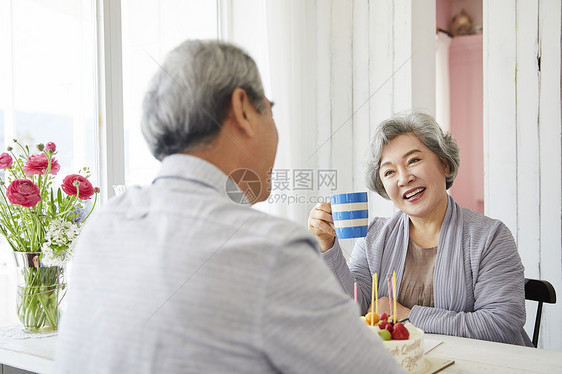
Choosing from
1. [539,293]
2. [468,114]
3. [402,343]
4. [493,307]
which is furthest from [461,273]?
[468,114]

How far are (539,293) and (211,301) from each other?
1.43 m

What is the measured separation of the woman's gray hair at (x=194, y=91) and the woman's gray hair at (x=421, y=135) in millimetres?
1064

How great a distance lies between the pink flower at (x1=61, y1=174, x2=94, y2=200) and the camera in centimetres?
152

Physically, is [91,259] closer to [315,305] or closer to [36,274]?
[315,305]

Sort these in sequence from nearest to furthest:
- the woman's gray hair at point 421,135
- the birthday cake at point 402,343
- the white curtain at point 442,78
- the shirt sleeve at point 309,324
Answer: the shirt sleeve at point 309,324
the birthday cake at point 402,343
the woman's gray hair at point 421,135
the white curtain at point 442,78

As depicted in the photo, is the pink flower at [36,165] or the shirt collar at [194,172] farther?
the pink flower at [36,165]

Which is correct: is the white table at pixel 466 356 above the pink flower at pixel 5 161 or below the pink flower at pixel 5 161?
below

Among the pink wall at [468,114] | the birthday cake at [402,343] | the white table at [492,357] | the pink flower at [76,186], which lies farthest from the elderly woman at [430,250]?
the pink wall at [468,114]

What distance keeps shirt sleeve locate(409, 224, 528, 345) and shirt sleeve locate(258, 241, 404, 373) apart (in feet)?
2.74

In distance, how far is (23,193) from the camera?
1.41 m

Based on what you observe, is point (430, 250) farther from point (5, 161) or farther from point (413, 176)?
point (5, 161)

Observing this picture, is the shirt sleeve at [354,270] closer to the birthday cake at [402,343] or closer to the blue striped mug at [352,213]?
the blue striped mug at [352,213]

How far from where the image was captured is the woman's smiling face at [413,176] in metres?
1.75

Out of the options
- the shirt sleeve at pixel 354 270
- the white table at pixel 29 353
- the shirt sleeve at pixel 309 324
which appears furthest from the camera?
the shirt sleeve at pixel 354 270
